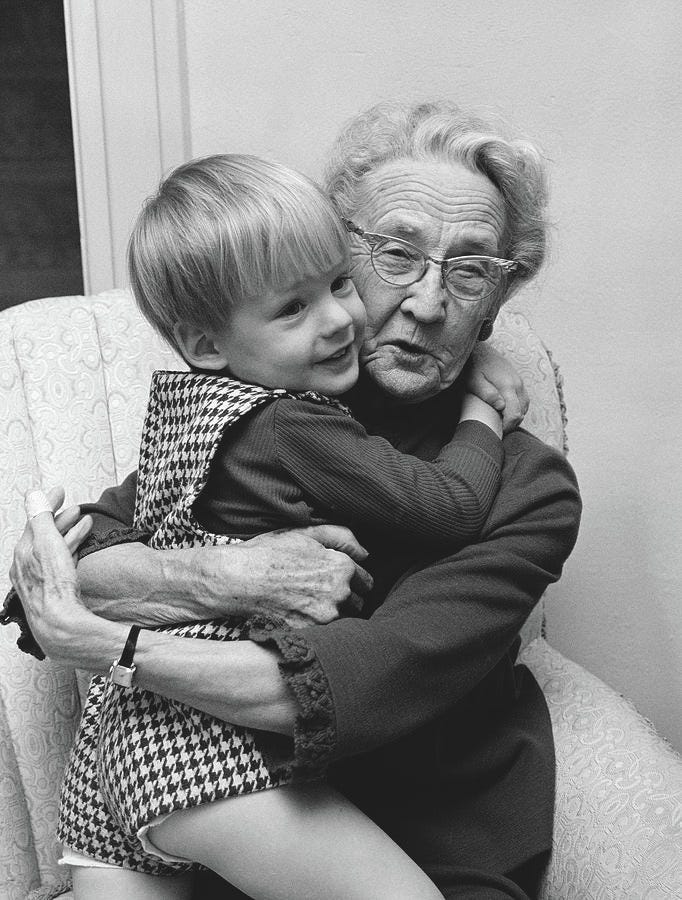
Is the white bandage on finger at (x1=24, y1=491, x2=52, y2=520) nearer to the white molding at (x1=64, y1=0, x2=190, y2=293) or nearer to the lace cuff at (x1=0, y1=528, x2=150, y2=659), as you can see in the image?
the lace cuff at (x1=0, y1=528, x2=150, y2=659)

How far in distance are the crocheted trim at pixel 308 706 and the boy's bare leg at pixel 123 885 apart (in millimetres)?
307

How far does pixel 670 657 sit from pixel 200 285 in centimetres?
166

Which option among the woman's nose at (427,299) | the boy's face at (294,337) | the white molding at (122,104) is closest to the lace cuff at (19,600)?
the boy's face at (294,337)

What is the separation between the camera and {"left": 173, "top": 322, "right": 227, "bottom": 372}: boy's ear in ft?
4.29

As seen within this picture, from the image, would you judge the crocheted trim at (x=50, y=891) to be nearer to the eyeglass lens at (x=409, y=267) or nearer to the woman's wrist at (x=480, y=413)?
the woman's wrist at (x=480, y=413)

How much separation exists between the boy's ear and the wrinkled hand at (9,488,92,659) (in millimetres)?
297

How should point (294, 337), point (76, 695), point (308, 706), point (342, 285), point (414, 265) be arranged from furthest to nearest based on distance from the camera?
point (76, 695), point (414, 265), point (342, 285), point (294, 337), point (308, 706)

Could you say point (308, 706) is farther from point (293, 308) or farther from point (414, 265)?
point (414, 265)

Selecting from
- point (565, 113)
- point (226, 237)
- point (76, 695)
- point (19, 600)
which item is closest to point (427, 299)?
point (226, 237)

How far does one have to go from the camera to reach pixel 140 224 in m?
1.29

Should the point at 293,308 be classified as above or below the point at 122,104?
below

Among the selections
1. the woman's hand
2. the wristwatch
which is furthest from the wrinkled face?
the wristwatch

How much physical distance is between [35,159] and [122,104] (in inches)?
11.9

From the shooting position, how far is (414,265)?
4.84ft
